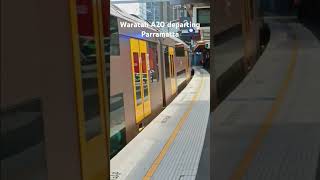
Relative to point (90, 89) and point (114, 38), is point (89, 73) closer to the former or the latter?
point (90, 89)

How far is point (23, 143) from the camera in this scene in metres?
2.04

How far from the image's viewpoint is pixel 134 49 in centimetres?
812

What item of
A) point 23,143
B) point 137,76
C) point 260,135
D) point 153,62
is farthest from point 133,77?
point 23,143

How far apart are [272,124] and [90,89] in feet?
20.9

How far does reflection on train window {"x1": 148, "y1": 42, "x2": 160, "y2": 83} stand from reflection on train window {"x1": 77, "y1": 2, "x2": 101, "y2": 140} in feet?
21.9

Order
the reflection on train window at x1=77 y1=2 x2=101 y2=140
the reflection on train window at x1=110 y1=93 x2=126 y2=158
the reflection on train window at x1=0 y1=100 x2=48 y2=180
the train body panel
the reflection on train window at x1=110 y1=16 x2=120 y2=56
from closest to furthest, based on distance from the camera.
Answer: the reflection on train window at x1=0 y1=100 x2=48 y2=180 → the reflection on train window at x1=77 y1=2 x2=101 y2=140 → the reflection on train window at x1=110 y1=93 x2=126 y2=158 → the reflection on train window at x1=110 y1=16 x2=120 y2=56 → the train body panel

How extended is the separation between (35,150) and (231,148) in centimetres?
555

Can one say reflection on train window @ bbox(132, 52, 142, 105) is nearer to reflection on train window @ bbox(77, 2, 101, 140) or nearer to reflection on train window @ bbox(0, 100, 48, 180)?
reflection on train window @ bbox(77, 2, 101, 140)

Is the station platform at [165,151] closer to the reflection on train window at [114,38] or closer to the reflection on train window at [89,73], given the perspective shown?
the reflection on train window at [114,38]

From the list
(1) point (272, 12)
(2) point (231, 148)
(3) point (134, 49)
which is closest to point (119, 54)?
(3) point (134, 49)

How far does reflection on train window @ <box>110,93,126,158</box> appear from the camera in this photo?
6477 millimetres

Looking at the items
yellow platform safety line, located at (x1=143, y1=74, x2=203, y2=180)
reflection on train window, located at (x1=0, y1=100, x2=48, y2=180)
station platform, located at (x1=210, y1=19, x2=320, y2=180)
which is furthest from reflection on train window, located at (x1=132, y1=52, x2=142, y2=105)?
reflection on train window, located at (x1=0, y1=100, x2=48, y2=180)

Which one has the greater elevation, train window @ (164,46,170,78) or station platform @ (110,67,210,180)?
train window @ (164,46,170,78)

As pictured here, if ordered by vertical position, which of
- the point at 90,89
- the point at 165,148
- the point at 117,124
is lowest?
the point at 165,148
